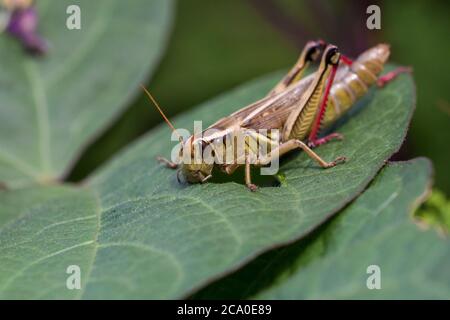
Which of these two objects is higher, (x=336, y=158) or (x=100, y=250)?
(x=336, y=158)

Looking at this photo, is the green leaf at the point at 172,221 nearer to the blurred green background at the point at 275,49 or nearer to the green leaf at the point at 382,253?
the green leaf at the point at 382,253

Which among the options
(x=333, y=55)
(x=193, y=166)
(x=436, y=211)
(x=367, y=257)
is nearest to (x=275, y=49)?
(x=333, y=55)

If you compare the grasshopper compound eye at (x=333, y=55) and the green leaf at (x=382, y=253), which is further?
the grasshopper compound eye at (x=333, y=55)

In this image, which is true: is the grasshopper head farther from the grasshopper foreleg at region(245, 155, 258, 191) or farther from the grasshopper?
the grasshopper foreleg at region(245, 155, 258, 191)

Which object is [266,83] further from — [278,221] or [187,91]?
[278,221]

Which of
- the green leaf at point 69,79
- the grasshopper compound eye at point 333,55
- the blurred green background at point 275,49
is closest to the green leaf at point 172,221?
the grasshopper compound eye at point 333,55

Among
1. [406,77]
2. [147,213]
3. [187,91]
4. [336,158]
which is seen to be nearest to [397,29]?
[406,77]
